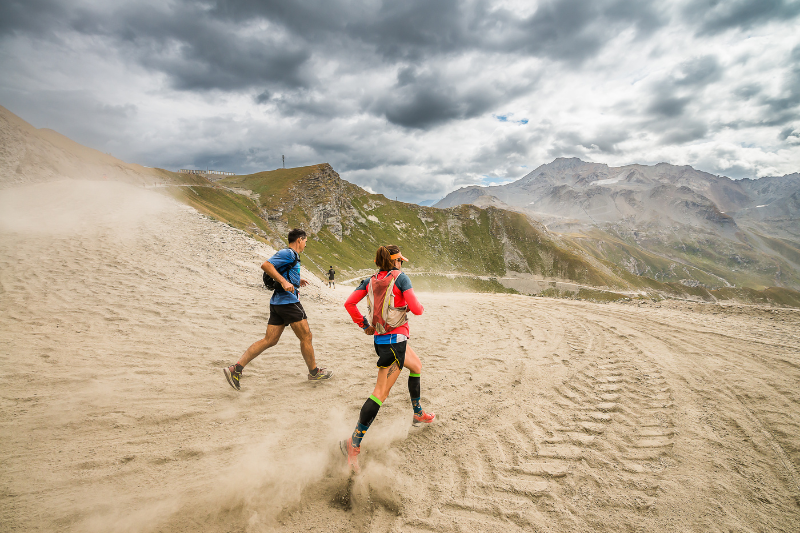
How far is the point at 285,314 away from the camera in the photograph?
6.68 metres

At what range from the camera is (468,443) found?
5449 millimetres

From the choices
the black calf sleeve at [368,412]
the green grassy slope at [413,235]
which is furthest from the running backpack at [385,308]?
the green grassy slope at [413,235]

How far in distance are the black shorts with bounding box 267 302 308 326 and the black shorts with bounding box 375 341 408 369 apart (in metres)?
2.23

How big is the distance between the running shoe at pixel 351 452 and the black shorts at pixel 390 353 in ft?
4.28

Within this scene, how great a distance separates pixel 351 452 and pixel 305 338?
9.54 feet

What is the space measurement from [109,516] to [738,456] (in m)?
8.97

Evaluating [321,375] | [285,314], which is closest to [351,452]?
[321,375]

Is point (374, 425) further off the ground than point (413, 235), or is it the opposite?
point (413, 235)

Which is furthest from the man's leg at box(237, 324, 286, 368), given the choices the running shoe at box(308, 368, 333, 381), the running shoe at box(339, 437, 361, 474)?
the running shoe at box(339, 437, 361, 474)

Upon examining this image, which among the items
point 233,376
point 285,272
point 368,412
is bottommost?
point 233,376

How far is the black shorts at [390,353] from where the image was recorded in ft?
17.5

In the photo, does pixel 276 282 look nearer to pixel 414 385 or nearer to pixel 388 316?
pixel 388 316

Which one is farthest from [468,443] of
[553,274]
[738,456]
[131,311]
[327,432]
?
[553,274]

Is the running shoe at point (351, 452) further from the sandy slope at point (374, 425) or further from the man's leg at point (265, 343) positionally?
the man's leg at point (265, 343)
